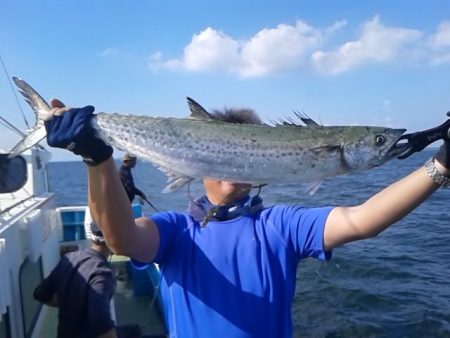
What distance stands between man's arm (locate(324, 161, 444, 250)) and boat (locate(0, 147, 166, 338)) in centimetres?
309

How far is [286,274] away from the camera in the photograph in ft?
9.21

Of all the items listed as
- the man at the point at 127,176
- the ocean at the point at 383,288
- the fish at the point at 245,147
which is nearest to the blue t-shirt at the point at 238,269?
the fish at the point at 245,147

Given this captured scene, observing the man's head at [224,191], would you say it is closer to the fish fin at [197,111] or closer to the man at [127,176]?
the fish fin at [197,111]

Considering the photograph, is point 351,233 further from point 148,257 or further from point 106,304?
point 106,304

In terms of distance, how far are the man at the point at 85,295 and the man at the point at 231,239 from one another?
6.69 feet

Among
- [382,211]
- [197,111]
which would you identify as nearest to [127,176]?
[197,111]

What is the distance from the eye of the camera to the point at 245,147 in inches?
116

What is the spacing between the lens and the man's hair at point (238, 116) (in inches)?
130

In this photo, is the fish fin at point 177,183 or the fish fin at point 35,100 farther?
the fish fin at point 35,100

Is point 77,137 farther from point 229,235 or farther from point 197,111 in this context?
point 229,235

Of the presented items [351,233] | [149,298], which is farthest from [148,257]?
[149,298]

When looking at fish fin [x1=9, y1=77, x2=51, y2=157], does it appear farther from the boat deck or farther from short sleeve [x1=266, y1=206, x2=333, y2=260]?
the boat deck

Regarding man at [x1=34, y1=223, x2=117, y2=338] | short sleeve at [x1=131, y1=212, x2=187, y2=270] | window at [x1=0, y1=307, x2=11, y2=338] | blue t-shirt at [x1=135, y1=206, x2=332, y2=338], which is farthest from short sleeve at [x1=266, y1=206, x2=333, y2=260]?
window at [x1=0, y1=307, x2=11, y2=338]

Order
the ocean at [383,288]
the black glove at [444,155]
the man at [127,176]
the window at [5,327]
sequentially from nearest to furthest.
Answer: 1. the black glove at [444,155]
2. the window at [5,327]
3. the ocean at [383,288]
4. the man at [127,176]
